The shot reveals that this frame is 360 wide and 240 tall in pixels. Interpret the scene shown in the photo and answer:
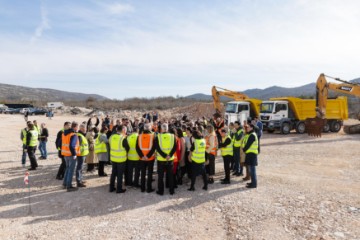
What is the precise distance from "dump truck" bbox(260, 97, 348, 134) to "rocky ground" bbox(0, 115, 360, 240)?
438 inches

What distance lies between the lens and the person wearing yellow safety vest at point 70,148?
7.25 meters

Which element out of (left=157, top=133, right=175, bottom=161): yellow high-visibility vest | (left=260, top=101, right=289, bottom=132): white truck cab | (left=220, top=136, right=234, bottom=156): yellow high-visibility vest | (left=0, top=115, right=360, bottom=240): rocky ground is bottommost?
(left=0, top=115, right=360, bottom=240): rocky ground

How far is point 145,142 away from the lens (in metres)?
7.16

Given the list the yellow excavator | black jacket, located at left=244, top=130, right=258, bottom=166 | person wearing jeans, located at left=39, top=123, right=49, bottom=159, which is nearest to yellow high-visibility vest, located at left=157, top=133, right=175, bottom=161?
black jacket, located at left=244, top=130, right=258, bottom=166

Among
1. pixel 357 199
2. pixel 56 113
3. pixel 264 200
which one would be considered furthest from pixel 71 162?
pixel 56 113

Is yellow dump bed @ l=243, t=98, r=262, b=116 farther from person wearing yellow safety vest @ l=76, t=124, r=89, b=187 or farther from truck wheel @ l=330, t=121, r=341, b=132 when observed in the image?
Result: person wearing yellow safety vest @ l=76, t=124, r=89, b=187

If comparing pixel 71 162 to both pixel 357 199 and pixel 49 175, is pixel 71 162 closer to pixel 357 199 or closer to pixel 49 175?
pixel 49 175

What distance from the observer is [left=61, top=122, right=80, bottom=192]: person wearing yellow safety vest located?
7.25 metres

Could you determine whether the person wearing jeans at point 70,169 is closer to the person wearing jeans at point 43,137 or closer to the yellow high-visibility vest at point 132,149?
the yellow high-visibility vest at point 132,149

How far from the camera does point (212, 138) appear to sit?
802 cm

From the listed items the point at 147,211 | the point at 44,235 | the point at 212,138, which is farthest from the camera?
the point at 212,138

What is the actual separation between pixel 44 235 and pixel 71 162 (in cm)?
249

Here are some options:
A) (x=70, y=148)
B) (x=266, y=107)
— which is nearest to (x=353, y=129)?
(x=266, y=107)

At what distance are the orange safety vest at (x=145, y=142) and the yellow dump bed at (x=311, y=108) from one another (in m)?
16.3
